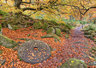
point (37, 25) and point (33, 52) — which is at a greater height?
point (37, 25)

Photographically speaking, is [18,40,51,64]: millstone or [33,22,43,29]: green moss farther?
[33,22,43,29]: green moss

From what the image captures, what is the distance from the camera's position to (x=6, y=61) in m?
3.92

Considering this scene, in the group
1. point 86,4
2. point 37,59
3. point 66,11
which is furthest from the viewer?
point 66,11

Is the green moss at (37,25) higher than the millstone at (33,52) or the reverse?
higher

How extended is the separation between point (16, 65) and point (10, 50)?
4.39ft

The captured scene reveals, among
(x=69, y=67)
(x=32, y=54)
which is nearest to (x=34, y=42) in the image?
(x=32, y=54)

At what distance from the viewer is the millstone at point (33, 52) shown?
176 inches

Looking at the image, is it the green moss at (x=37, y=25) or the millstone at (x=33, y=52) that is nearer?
the millstone at (x=33, y=52)

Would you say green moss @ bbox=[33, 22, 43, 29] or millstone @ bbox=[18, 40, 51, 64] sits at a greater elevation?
green moss @ bbox=[33, 22, 43, 29]

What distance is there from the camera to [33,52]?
16.0 feet

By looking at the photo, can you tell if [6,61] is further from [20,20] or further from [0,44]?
[20,20]

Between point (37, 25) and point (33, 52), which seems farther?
point (37, 25)

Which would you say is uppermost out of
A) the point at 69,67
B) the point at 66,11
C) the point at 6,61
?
the point at 66,11

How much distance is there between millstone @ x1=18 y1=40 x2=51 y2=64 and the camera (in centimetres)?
446
